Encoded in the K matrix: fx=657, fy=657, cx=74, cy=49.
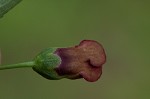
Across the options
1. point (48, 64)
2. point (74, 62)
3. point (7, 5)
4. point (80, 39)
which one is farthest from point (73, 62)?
point (80, 39)

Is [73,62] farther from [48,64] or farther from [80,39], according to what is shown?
[80,39]

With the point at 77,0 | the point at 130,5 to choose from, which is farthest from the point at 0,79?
the point at 130,5

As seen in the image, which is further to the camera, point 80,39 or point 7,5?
point 80,39

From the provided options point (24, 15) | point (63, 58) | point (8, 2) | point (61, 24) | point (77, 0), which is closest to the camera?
point (8, 2)

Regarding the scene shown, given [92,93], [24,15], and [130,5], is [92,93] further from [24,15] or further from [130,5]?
[130,5]

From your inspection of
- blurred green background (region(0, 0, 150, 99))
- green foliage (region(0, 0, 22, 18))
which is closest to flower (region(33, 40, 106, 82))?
green foliage (region(0, 0, 22, 18))

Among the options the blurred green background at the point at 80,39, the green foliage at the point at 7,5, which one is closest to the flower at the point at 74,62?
the green foliage at the point at 7,5
